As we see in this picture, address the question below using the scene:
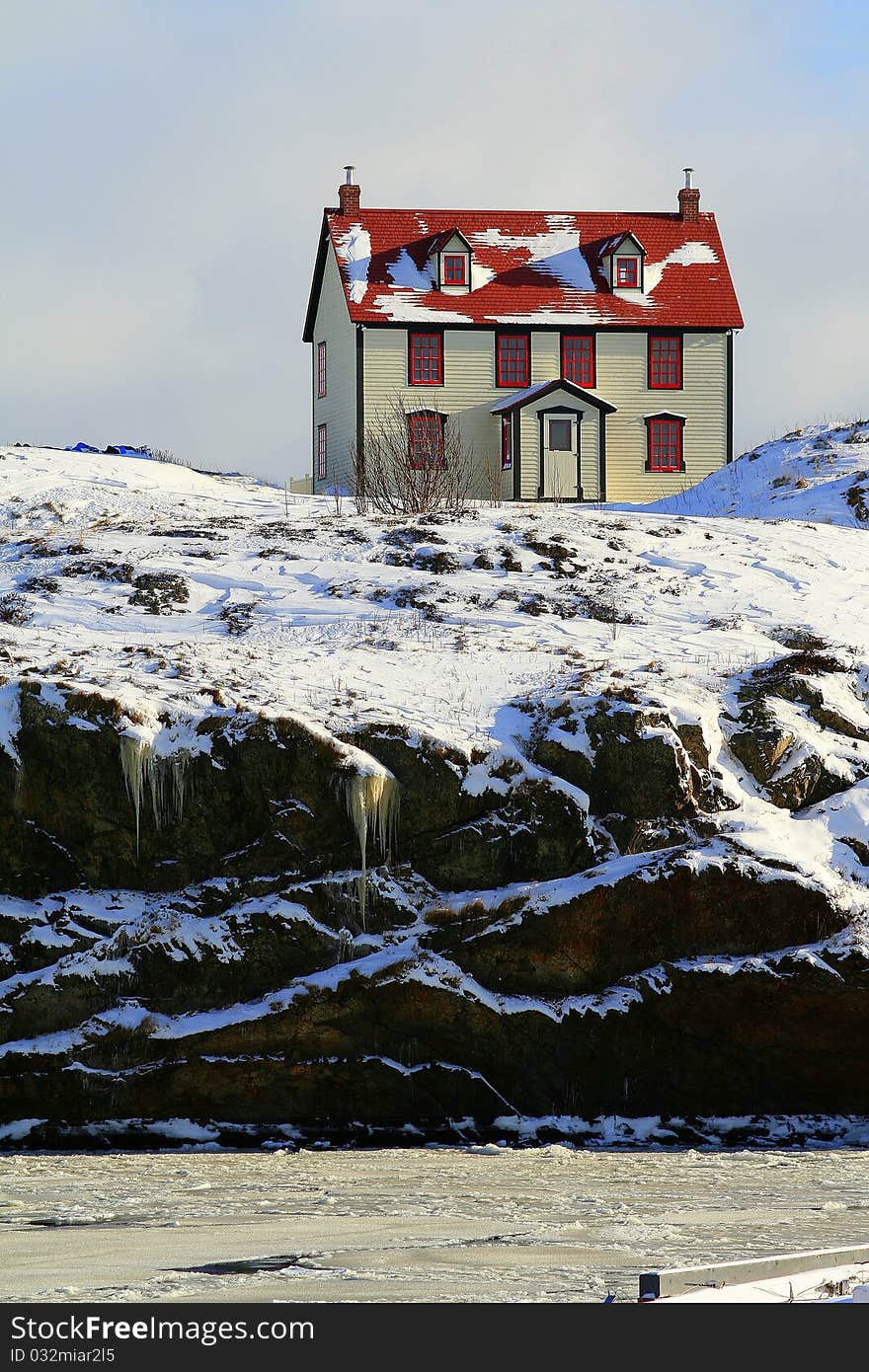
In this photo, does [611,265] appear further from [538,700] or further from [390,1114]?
[390,1114]

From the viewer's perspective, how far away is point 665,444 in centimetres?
3591

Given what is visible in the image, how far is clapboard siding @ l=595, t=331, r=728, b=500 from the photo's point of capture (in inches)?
1403

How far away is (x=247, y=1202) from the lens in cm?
843

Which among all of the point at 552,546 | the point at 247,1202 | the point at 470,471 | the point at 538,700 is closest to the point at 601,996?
the point at 538,700

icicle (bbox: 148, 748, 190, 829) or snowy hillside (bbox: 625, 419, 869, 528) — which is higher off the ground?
snowy hillside (bbox: 625, 419, 869, 528)

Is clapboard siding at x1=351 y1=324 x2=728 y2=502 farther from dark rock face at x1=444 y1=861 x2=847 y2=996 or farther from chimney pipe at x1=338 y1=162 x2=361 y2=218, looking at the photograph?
dark rock face at x1=444 y1=861 x2=847 y2=996

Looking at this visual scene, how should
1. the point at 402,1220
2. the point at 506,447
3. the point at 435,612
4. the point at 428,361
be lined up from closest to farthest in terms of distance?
the point at 402,1220 → the point at 435,612 → the point at 506,447 → the point at 428,361

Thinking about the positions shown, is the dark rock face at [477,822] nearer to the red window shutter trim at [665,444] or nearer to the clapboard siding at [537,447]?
the clapboard siding at [537,447]

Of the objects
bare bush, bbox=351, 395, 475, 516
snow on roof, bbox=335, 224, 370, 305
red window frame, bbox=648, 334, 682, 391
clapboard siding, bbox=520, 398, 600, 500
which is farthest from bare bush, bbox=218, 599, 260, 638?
red window frame, bbox=648, 334, 682, 391

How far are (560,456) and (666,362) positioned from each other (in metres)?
3.84

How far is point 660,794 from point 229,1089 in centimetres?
431

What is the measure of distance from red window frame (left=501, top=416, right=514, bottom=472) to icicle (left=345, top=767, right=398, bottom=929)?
23.5m

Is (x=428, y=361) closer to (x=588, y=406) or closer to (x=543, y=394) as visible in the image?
(x=543, y=394)

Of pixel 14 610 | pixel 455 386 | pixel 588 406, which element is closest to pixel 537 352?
pixel 588 406
